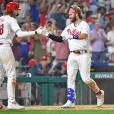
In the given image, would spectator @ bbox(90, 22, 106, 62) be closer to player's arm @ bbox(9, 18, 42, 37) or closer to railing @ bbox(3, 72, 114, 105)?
railing @ bbox(3, 72, 114, 105)

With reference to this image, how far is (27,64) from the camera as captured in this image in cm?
1622

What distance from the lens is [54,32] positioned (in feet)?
51.7

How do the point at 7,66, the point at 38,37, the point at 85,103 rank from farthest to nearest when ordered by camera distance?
1. the point at 38,37
2. the point at 85,103
3. the point at 7,66

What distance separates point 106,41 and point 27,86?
10.2 feet

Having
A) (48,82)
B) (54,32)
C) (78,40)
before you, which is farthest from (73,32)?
(54,32)

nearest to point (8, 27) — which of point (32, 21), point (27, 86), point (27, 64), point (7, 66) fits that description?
point (7, 66)

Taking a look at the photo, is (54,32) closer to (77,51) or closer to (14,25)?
(77,51)

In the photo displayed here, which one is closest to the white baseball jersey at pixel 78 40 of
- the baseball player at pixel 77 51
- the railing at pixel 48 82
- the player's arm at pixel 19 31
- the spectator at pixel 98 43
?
the baseball player at pixel 77 51

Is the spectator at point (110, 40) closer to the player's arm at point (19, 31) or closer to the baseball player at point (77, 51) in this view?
the baseball player at point (77, 51)

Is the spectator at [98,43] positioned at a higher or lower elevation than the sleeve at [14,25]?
lower

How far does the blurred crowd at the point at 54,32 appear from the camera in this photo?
51.4 ft

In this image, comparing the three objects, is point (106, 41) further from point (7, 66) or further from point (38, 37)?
point (7, 66)

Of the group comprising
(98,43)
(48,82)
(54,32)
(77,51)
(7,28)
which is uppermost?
(7,28)

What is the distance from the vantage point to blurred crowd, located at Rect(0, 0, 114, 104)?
1566 centimetres
